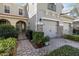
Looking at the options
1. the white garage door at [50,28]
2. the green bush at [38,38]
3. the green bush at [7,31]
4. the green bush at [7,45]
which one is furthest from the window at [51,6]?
the green bush at [7,45]

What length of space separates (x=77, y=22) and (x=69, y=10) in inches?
12.0

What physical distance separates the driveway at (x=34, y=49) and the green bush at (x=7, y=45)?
13 centimetres

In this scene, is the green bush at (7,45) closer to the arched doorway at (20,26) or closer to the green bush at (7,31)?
the green bush at (7,31)

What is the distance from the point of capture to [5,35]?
7.71 ft

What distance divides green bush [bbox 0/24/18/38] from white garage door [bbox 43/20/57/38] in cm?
64

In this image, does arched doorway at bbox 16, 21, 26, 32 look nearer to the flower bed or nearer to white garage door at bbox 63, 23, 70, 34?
the flower bed

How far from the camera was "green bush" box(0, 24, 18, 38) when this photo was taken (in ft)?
7.61

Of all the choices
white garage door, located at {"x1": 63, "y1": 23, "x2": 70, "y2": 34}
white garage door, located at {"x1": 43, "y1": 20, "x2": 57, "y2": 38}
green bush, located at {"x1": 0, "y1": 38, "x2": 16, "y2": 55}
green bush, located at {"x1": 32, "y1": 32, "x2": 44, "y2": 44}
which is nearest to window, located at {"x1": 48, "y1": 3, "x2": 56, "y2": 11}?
white garage door, located at {"x1": 43, "y1": 20, "x2": 57, "y2": 38}

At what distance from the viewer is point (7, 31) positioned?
235 centimetres

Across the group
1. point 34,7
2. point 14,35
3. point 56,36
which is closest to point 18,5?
point 34,7

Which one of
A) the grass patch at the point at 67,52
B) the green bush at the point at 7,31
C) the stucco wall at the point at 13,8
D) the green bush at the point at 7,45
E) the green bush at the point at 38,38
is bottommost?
the grass patch at the point at 67,52

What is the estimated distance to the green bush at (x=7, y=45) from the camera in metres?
2.24

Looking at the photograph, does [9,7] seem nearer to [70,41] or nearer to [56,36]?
[56,36]

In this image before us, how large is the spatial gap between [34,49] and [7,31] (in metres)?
0.66
